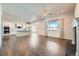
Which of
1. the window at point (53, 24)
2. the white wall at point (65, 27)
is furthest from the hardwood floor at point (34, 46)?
the window at point (53, 24)

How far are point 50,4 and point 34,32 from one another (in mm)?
814

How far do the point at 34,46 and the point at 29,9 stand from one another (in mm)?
903

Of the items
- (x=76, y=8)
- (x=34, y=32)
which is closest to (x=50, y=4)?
(x=76, y=8)

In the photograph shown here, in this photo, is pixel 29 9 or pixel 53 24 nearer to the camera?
pixel 29 9

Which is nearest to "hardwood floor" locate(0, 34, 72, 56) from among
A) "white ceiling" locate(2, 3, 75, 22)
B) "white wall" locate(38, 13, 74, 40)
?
"white wall" locate(38, 13, 74, 40)

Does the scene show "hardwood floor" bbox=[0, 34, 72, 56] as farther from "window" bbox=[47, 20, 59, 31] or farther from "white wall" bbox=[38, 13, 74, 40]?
"window" bbox=[47, 20, 59, 31]

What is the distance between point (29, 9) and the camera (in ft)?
9.96

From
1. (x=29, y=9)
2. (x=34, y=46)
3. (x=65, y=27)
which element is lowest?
(x=34, y=46)

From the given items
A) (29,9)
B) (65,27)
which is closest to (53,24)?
(65,27)

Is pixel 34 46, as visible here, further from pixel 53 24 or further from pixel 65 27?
pixel 65 27

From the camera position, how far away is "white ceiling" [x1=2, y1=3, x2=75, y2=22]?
2.95 m

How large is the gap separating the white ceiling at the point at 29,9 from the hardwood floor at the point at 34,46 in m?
0.52

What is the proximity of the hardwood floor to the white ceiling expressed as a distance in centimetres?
52

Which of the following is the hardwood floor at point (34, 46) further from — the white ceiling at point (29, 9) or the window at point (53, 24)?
the white ceiling at point (29, 9)
